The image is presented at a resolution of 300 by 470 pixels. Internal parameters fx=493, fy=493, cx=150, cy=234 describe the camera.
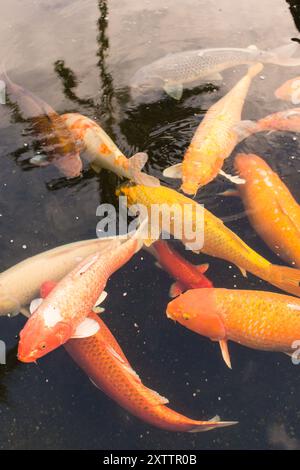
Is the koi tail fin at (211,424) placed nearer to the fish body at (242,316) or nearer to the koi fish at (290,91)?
the fish body at (242,316)

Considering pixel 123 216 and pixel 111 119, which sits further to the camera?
pixel 111 119

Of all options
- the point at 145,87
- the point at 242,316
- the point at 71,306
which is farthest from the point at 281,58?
the point at 71,306

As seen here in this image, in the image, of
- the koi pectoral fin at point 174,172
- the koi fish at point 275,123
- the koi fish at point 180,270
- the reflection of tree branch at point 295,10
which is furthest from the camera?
the reflection of tree branch at point 295,10

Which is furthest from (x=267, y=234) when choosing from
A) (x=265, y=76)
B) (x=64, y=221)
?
(x=265, y=76)

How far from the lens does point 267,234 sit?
10.6 feet

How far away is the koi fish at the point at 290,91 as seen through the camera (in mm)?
4250

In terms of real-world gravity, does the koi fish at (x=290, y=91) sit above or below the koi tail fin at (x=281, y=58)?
below

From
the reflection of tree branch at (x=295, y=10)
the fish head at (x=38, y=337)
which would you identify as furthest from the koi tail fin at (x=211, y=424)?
the reflection of tree branch at (x=295, y=10)

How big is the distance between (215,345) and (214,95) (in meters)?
2.42

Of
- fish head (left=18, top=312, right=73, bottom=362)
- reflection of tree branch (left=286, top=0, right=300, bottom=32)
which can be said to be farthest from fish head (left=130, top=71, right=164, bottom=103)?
fish head (left=18, top=312, right=73, bottom=362)

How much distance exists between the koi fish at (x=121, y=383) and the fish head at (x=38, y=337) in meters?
0.15

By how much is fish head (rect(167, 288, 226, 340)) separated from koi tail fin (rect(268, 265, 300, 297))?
16.0 inches

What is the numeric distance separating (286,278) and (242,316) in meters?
0.39

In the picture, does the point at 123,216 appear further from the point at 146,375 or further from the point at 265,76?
the point at 265,76
